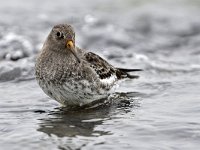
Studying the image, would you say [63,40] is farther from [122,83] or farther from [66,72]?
[122,83]

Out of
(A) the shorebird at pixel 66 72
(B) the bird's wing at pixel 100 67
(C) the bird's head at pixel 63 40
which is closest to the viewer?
(A) the shorebird at pixel 66 72

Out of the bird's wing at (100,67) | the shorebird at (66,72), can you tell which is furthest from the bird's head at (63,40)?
the bird's wing at (100,67)

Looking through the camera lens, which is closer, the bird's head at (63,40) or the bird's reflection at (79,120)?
the bird's reflection at (79,120)

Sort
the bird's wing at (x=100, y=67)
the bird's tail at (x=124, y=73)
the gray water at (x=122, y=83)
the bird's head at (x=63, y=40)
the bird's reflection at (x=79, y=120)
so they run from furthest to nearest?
1. the bird's tail at (x=124, y=73)
2. the bird's wing at (x=100, y=67)
3. the bird's head at (x=63, y=40)
4. the bird's reflection at (x=79, y=120)
5. the gray water at (x=122, y=83)

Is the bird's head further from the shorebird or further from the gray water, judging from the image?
the gray water

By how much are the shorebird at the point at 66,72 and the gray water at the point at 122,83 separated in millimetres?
321

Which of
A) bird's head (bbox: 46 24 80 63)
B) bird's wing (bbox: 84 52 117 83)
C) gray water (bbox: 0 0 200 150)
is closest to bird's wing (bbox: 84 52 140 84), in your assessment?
bird's wing (bbox: 84 52 117 83)

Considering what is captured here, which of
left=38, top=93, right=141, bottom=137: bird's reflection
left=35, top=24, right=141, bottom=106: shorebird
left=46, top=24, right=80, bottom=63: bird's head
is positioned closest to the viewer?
left=38, top=93, right=141, bottom=137: bird's reflection

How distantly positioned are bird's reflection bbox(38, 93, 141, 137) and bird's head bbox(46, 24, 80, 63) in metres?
0.92

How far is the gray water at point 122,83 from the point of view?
8.42 meters

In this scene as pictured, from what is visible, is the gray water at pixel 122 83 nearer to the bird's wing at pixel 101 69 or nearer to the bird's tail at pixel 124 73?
the bird's tail at pixel 124 73

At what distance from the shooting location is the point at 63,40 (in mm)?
9867

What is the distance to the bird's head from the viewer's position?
9.77 meters

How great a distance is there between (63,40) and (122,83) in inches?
108
